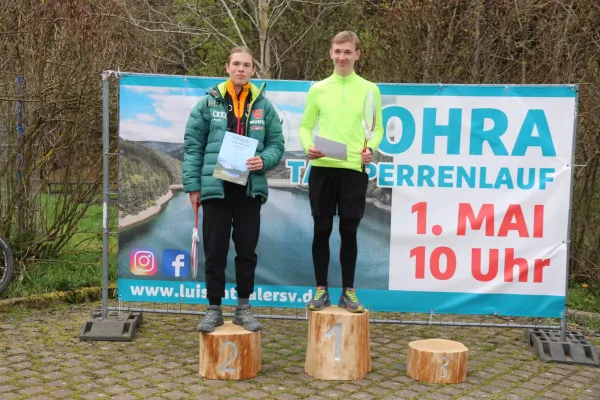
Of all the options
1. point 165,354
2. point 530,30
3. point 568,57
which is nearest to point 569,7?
point 568,57

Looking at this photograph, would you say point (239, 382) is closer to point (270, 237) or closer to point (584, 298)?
point (270, 237)

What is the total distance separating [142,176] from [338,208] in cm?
187

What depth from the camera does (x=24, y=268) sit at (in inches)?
296

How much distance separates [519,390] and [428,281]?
138 cm

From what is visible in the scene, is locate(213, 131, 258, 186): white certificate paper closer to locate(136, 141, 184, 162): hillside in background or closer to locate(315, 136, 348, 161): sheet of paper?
locate(315, 136, 348, 161): sheet of paper

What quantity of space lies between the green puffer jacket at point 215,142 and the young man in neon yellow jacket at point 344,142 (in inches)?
11.0

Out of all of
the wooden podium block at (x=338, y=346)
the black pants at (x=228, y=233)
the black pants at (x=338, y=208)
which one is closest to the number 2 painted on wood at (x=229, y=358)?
the black pants at (x=228, y=233)

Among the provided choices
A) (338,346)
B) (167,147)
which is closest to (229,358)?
(338,346)

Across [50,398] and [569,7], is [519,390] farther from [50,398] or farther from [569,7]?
[569,7]

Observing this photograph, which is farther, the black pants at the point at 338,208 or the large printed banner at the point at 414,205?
the large printed banner at the point at 414,205

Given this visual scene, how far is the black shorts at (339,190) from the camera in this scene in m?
5.41

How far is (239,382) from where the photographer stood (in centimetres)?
509

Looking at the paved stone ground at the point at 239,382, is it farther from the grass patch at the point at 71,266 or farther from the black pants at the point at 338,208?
the black pants at the point at 338,208

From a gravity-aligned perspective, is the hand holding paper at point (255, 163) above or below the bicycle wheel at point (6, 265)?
above
